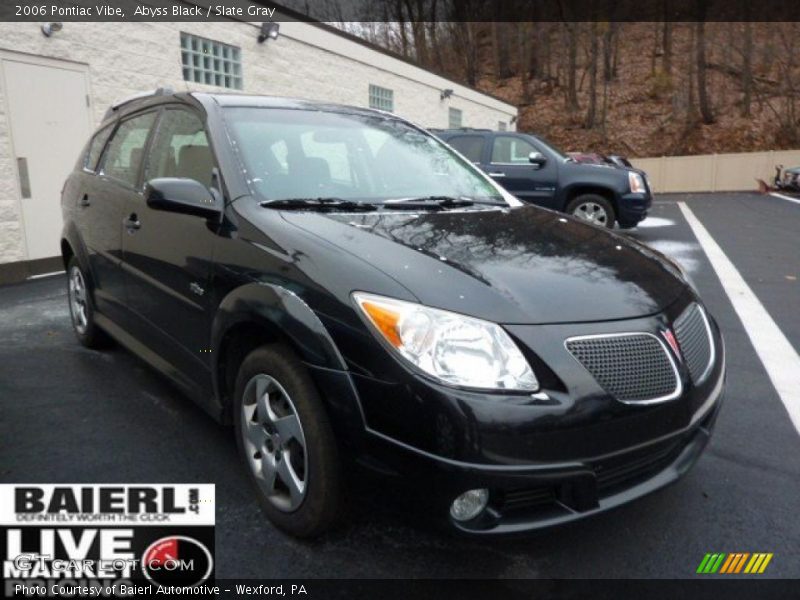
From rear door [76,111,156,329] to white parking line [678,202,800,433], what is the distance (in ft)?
12.5

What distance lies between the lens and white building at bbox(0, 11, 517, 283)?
702cm

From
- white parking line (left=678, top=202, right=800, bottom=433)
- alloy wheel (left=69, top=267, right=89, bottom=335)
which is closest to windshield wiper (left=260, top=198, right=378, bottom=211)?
alloy wheel (left=69, top=267, right=89, bottom=335)

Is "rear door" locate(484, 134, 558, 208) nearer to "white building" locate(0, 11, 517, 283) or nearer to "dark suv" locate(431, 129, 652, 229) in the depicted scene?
"dark suv" locate(431, 129, 652, 229)

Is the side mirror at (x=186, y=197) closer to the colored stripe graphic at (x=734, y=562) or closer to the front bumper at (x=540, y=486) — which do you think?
the front bumper at (x=540, y=486)

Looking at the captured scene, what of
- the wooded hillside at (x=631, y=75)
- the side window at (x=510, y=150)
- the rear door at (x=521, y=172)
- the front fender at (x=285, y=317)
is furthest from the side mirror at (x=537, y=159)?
the wooded hillside at (x=631, y=75)

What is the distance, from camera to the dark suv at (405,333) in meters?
1.95

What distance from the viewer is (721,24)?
36.5 m

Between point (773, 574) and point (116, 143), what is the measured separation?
4.10 metres

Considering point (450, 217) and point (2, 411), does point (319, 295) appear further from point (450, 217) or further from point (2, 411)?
point (2, 411)

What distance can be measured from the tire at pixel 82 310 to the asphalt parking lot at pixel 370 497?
0.10 metres

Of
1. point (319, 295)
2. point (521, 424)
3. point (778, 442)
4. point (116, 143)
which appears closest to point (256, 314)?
point (319, 295)

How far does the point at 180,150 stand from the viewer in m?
3.23

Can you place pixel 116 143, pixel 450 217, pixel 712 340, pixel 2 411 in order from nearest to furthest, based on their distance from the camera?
1. pixel 712 340
2. pixel 450 217
3. pixel 2 411
4. pixel 116 143

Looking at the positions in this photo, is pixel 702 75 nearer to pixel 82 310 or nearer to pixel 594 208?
pixel 594 208
